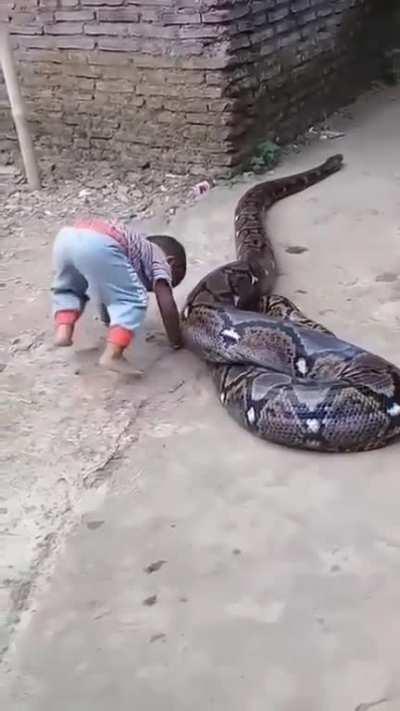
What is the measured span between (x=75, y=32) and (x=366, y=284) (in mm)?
3212

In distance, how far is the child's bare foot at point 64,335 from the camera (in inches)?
166

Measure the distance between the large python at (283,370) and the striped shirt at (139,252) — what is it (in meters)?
0.29

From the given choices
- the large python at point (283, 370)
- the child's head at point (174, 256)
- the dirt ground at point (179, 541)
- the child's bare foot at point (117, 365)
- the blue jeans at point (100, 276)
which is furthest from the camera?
the child's head at point (174, 256)

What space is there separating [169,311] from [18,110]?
307 centimetres

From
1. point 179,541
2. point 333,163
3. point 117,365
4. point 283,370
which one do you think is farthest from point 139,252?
point 333,163

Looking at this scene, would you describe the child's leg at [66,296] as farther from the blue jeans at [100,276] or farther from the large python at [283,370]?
the large python at [283,370]

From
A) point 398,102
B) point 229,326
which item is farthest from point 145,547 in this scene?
point 398,102

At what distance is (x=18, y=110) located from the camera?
21.8 ft

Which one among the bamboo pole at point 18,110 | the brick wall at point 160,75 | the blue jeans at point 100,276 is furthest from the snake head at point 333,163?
the blue jeans at point 100,276

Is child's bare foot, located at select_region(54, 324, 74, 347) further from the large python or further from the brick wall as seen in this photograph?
the brick wall

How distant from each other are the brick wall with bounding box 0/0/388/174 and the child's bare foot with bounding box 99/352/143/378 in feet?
9.75

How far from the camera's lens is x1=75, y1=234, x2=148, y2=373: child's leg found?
402 cm

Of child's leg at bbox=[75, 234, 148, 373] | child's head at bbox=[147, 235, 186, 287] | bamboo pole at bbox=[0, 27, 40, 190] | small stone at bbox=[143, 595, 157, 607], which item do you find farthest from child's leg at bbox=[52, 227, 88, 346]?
bamboo pole at bbox=[0, 27, 40, 190]

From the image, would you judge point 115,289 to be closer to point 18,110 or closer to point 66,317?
point 66,317
